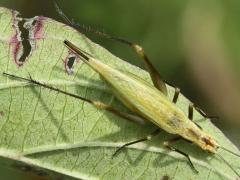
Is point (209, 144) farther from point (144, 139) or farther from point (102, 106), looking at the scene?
point (102, 106)

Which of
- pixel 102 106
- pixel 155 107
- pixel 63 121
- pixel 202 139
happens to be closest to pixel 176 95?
pixel 155 107

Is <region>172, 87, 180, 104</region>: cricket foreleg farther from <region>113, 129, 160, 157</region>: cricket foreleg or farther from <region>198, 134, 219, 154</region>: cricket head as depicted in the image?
<region>198, 134, 219, 154</region>: cricket head

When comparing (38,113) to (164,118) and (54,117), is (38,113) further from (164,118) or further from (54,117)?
(164,118)

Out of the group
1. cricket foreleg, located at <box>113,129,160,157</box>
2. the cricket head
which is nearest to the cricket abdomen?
the cricket head

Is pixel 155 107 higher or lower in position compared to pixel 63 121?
higher

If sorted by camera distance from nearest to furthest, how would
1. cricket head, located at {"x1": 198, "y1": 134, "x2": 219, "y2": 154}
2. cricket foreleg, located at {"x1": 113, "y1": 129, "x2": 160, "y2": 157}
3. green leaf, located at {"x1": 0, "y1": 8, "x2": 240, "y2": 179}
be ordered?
green leaf, located at {"x1": 0, "y1": 8, "x2": 240, "y2": 179} → cricket foreleg, located at {"x1": 113, "y1": 129, "x2": 160, "y2": 157} → cricket head, located at {"x1": 198, "y1": 134, "x2": 219, "y2": 154}

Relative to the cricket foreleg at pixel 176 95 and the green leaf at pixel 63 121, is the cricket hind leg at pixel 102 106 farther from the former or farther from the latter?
the cricket foreleg at pixel 176 95

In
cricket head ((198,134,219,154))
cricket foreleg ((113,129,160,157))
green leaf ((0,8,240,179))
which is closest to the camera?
green leaf ((0,8,240,179))

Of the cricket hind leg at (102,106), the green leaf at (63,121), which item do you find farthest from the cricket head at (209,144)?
the cricket hind leg at (102,106)

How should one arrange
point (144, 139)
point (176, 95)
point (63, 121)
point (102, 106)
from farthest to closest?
1. point (176, 95)
2. point (144, 139)
3. point (102, 106)
4. point (63, 121)
